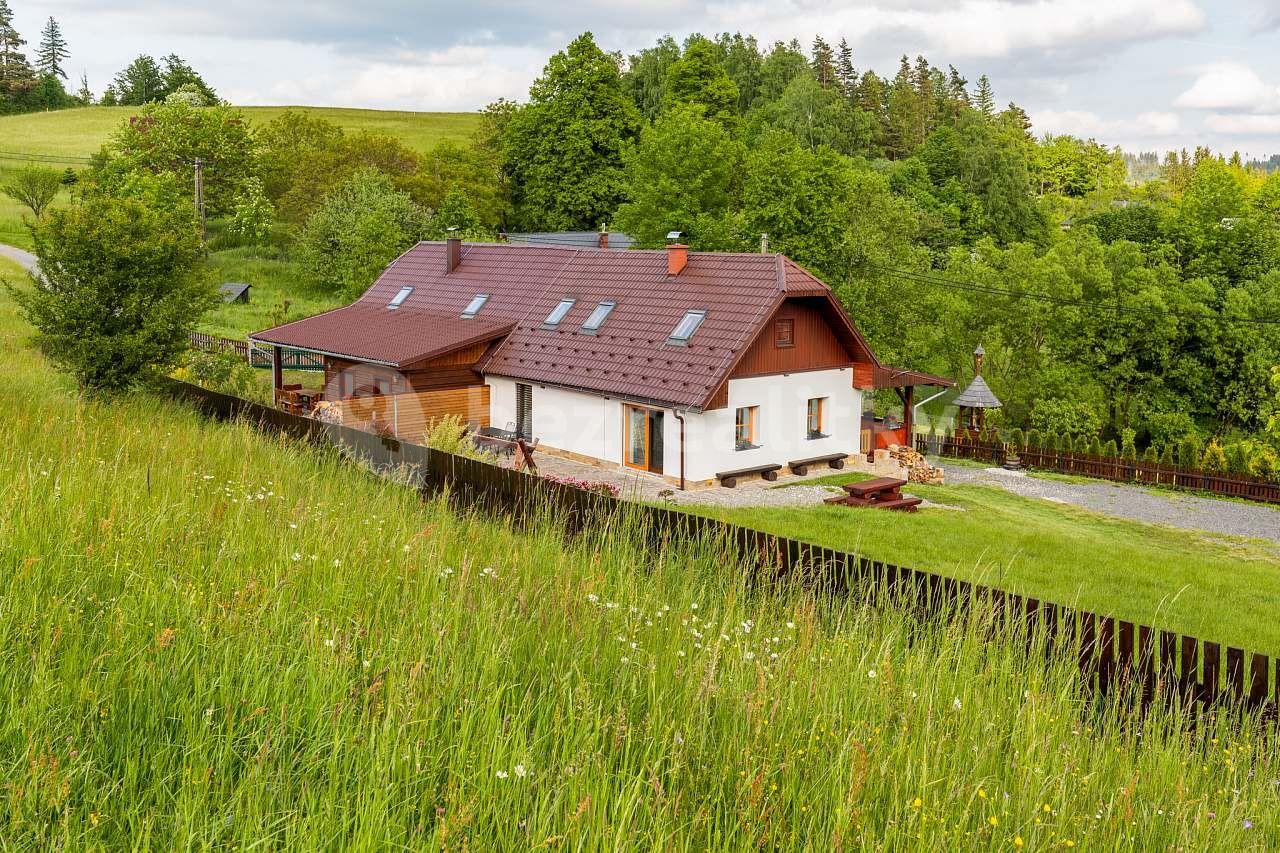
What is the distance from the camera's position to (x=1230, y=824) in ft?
13.6

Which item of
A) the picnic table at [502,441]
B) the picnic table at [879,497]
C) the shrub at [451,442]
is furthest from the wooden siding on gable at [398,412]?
the picnic table at [879,497]

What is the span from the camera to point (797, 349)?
2422 centimetres

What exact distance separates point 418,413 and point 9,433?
16.5 m

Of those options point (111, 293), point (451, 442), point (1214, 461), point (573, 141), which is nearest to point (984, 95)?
point (573, 141)

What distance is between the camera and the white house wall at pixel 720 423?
22.6 meters

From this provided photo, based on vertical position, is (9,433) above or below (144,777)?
above

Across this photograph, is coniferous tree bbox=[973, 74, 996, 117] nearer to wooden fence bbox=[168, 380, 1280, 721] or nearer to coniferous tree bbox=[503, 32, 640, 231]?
coniferous tree bbox=[503, 32, 640, 231]

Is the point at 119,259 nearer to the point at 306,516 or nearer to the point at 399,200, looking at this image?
the point at 306,516

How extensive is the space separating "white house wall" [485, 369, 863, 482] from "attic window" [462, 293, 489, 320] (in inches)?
104

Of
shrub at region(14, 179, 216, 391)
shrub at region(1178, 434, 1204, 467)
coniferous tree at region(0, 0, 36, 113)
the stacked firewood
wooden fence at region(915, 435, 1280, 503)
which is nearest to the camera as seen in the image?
shrub at region(14, 179, 216, 391)

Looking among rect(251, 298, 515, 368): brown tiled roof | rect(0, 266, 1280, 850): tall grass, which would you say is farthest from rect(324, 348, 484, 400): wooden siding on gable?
rect(0, 266, 1280, 850): tall grass

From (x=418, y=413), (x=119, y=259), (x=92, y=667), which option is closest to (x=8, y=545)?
(x=92, y=667)

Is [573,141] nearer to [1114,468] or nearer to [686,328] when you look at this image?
[1114,468]

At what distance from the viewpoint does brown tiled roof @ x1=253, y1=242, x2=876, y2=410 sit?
22641mm
